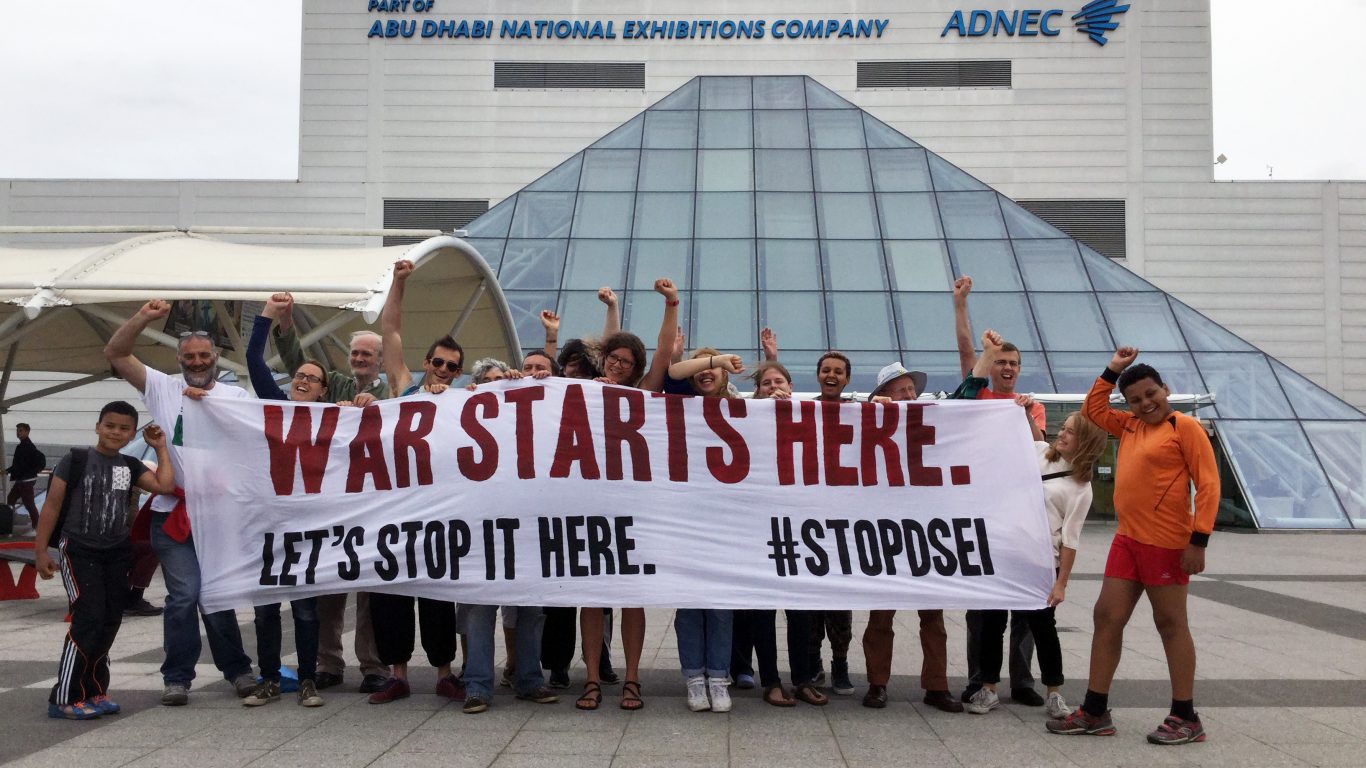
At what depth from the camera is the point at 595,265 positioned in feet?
67.3

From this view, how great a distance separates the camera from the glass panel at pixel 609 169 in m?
23.2

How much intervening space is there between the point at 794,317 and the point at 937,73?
16.3m

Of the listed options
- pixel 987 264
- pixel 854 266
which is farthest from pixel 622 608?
pixel 987 264

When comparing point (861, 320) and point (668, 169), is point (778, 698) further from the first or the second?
point (668, 169)

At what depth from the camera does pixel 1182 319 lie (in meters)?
20.3

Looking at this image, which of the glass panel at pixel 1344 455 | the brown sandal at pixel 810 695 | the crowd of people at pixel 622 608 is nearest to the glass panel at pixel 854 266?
the glass panel at pixel 1344 455

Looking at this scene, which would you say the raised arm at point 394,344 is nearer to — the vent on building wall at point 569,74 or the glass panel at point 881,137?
the glass panel at point 881,137

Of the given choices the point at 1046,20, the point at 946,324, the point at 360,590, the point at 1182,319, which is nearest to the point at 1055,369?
the point at 946,324

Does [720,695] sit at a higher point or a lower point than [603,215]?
lower

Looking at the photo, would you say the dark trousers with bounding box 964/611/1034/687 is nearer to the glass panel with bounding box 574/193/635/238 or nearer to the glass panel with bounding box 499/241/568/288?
the glass panel with bounding box 499/241/568/288

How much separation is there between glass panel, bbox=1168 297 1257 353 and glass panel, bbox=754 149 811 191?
7550mm

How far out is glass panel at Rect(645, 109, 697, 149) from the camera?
24.6m

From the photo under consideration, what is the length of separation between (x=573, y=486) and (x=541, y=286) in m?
14.5

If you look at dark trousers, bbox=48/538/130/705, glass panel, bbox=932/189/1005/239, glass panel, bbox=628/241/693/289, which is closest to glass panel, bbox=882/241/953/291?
glass panel, bbox=932/189/1005/239
